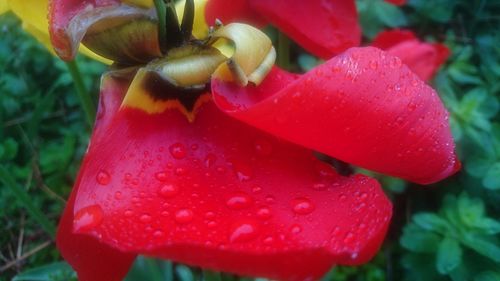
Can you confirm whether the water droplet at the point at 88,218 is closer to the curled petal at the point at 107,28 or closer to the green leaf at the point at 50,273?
the curled petal at the point at 107,28

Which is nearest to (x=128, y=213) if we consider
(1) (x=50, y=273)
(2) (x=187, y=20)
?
(2) (x=187, y=20)

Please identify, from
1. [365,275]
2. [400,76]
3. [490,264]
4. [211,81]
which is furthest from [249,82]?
[365,275]

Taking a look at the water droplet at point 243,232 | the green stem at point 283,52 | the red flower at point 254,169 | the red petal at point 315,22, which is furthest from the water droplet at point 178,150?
the green stem at point 283,52

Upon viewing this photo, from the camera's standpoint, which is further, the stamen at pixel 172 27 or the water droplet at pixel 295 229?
the stamen at pixel 172 27

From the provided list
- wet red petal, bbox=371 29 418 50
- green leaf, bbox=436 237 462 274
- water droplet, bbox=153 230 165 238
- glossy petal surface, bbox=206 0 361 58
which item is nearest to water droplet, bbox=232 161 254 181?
water droplet, bbox=153 230 165 238

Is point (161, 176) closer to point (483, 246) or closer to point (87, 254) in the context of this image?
point (87, 254)

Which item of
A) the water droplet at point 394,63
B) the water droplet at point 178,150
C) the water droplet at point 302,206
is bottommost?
the water droplet at point 302,206

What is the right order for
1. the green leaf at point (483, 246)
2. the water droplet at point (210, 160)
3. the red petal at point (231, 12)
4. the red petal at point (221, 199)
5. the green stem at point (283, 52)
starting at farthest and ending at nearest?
1. the green stem at point (283, 52)
2. the green leaf at point (483, 246)
3. the red petal at point (231, 12)
4. the water droplet at point (210, 160)
5. the red petal at point (221, 199)

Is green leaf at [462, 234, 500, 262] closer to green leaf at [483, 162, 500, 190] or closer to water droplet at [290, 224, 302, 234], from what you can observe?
green leaf at [483, 162, 500, 190]
